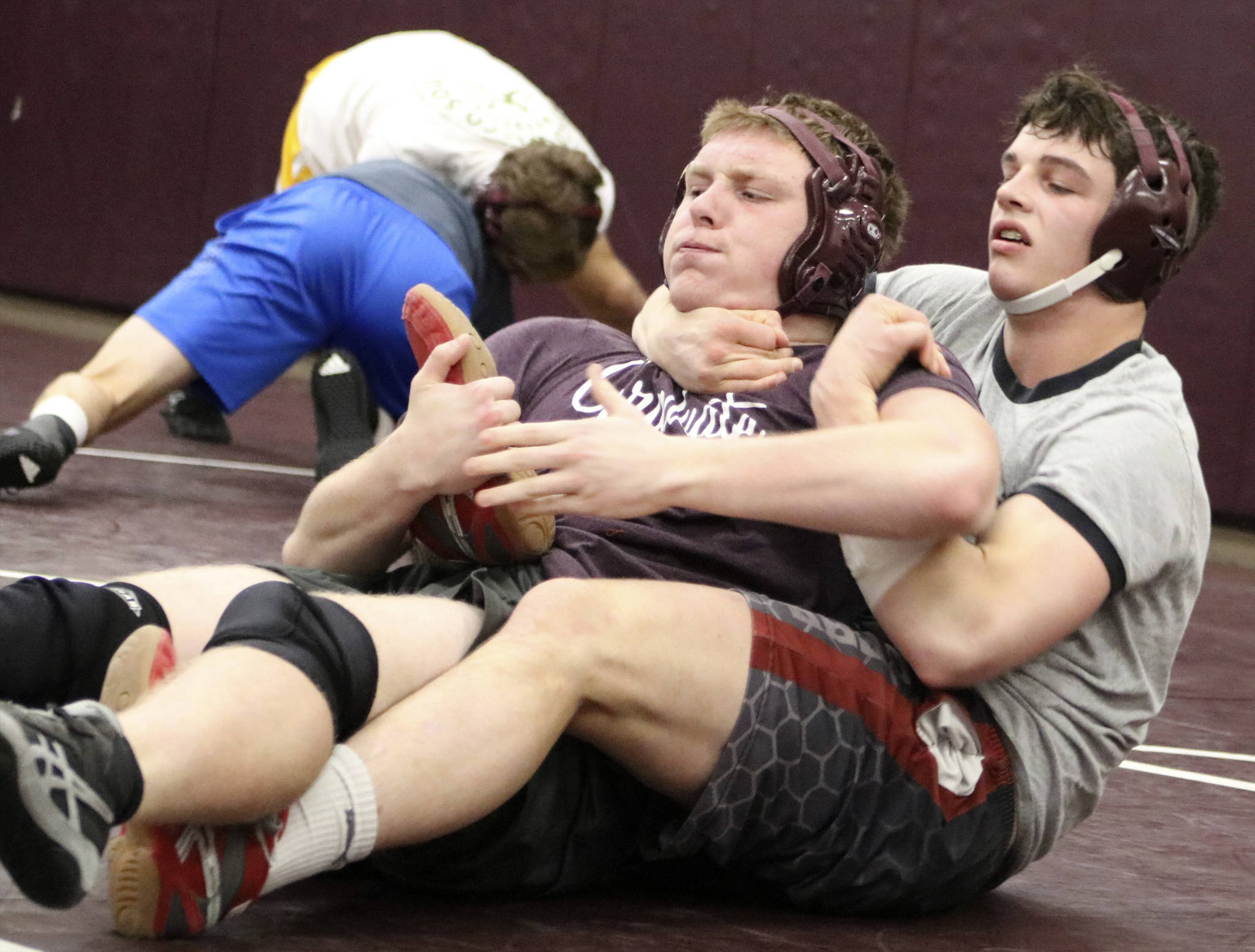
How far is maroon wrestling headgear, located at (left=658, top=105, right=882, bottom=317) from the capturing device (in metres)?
2.22

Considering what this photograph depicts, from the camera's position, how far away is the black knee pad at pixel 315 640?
1.65 metres

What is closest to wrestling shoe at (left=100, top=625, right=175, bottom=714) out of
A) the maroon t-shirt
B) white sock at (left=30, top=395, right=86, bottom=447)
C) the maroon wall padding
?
the maroon t-shirt

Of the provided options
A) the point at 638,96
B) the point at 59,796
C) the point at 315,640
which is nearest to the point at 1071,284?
the point at 315,640

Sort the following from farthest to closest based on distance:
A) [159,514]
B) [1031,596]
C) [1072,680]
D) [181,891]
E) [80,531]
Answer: [159,514] < [80,531] < [1072,680] < [1031,596] < [181,891]

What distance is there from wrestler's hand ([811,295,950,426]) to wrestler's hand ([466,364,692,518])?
21 centimetres

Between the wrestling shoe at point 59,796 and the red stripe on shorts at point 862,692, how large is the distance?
74cm

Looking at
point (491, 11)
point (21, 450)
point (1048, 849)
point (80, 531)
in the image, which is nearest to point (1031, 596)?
point (1048, 849)

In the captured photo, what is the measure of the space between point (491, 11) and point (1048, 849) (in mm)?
6011

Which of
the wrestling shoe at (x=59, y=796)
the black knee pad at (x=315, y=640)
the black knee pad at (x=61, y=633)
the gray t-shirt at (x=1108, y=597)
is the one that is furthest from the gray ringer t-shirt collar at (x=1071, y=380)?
the wrestling shoe at (x=59, y=796)

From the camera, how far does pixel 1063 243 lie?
2301 mm

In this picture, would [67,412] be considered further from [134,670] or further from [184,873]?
[184,873]

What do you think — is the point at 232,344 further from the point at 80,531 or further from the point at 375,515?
the point at 375,515

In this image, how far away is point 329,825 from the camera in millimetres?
1640

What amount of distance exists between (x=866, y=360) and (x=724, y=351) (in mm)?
229
